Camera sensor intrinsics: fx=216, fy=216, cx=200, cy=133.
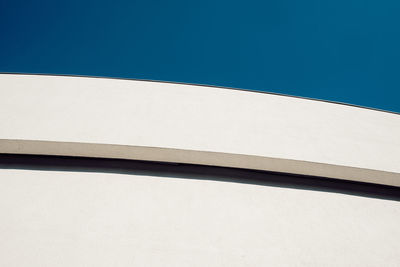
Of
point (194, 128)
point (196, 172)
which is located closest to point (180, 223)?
point (196, 172)

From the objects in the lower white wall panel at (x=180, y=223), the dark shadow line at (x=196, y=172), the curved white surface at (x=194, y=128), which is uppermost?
the curved white surface at (x=194, y=128)

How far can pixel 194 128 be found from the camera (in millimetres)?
2967

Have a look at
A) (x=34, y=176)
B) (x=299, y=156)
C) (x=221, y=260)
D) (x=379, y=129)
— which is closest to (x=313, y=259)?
(x=221, y=260)

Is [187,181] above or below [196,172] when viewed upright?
below

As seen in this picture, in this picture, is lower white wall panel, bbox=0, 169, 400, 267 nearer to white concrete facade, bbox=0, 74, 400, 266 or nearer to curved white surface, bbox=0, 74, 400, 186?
white concrete facade, bbox=0, 74, 400, 266

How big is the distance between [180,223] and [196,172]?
2.71 ft

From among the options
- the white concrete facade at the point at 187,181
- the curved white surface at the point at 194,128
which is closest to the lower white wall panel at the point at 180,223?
the white concrete facade at the point at 187,181

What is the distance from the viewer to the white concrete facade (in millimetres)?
1972

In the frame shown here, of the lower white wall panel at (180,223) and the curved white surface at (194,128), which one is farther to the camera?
the curved white surface at (194,128)

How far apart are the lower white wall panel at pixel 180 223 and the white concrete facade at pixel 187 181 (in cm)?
1

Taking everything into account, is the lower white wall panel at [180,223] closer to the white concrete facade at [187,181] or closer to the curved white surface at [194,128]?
the white concrete facade at [187,181]

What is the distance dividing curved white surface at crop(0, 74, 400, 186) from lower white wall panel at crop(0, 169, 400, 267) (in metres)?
0.33

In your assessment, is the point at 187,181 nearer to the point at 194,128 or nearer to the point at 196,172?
the point at 196,172

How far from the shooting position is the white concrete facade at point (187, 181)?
6.47 feet
